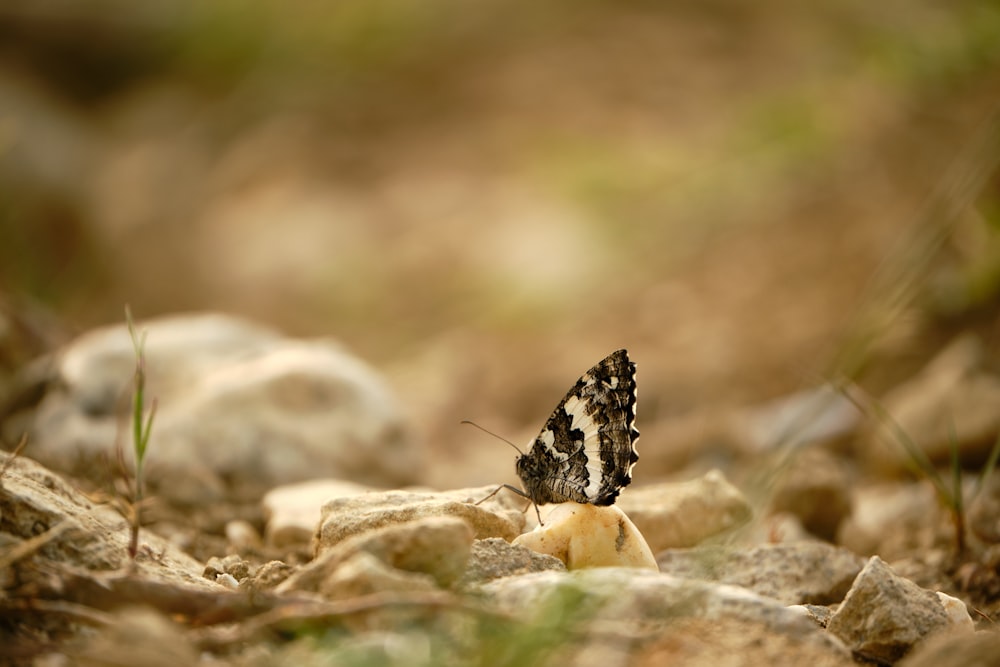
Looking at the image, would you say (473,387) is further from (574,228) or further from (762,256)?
(574,228)

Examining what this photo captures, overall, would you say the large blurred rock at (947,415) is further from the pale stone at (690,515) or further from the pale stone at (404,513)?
the pale stone at (404,513)

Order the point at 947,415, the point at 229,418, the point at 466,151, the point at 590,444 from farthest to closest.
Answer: the point at 466,151
the point at 947,415
the point at 229,418
the point at 590,444

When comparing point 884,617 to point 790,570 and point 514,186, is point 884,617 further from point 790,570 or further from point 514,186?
point 514,186

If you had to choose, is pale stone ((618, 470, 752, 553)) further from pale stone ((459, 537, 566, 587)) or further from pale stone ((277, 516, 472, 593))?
pale stone ((277, 516, 472, 593))

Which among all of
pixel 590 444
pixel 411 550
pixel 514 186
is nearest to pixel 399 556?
pixel 411 550

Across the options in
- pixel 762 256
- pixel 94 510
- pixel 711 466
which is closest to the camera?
pixel 94 510

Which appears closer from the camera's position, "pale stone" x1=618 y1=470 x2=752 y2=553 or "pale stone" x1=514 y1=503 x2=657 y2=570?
"pale stone" x1=514 y1=503 x2=657 y2=570

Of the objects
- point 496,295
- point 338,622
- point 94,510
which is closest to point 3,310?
point 94,510

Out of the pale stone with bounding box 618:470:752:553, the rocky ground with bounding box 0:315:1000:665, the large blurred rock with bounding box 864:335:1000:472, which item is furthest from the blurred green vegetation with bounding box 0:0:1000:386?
the pale stone with bounding box 618:470:752:553
